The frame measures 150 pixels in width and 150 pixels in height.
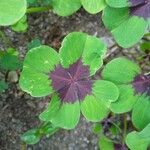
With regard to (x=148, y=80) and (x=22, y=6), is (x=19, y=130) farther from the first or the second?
(x=22, y=6)

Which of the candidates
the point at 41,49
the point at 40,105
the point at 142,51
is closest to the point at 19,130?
the point at 40,105

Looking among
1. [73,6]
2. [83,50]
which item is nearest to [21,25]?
[73,6]

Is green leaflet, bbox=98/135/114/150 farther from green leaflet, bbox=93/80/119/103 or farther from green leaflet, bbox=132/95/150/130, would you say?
green leaflet, bbox=93/80/119/103

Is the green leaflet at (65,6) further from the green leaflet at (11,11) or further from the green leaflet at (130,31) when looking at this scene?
the green leaflet at (11,11)

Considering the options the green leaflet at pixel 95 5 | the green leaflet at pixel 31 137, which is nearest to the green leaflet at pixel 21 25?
the green leaflet at pixel 95 5

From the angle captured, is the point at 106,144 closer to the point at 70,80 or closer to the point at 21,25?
the point at 70,80

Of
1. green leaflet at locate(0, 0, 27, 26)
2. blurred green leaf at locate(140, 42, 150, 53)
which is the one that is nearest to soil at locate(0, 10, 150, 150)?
blurred green leaf at locate(140, 42, 150, 53)
